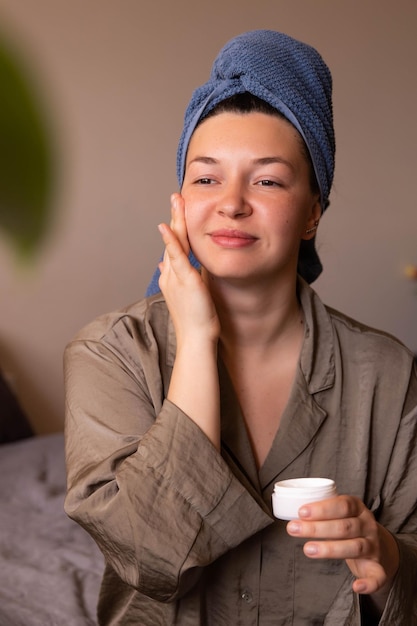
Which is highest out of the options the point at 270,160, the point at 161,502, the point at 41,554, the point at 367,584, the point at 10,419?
the point at 270,160

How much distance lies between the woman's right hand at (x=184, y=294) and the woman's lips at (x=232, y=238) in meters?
0.06

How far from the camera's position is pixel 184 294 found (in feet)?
4.38

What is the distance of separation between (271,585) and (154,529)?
310 millimetres

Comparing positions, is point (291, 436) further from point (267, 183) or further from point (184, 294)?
point (267, 183)

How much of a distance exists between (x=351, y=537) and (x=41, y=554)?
0.98 m

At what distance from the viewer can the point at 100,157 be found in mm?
3434

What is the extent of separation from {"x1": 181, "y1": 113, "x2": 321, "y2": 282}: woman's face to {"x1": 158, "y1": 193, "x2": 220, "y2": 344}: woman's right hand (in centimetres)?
4

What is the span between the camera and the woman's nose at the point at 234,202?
1.33m

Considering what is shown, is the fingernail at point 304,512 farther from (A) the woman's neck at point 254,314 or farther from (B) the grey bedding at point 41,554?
(B) the grey bedding at point 41,554

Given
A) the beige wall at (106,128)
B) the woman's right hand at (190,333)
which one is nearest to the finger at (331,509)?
the woman's right hand at (190,333)

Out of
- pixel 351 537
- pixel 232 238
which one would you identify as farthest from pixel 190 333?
pixel 351 537

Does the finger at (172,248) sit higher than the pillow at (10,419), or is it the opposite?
the finger at (172,248)

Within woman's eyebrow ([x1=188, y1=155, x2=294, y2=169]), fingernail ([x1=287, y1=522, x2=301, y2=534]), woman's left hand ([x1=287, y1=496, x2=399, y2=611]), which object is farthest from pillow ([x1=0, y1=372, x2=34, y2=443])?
fingernail ([x1=287, y1=522, x2=301, y2=534])

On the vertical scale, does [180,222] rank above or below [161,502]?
above
